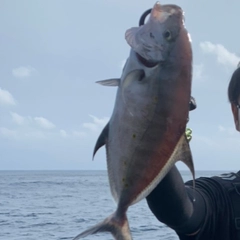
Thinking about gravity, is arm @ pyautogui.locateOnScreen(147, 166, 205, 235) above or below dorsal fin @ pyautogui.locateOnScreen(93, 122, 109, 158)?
below

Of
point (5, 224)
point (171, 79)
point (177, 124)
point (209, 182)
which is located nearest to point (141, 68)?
point (171, 79)

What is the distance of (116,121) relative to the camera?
2707 millimetres

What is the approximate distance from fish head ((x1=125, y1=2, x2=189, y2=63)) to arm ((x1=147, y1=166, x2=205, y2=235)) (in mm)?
903

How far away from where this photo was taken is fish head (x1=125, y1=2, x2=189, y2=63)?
2.64 m

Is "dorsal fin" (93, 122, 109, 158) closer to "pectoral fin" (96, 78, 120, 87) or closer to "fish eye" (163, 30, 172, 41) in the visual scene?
"pectoral fin" (96, 78, 120, 87)

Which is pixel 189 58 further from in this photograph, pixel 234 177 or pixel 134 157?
pixel 234 177

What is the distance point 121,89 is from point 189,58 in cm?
35

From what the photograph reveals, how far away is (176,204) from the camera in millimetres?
3490

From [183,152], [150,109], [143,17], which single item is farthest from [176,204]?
[143,17]

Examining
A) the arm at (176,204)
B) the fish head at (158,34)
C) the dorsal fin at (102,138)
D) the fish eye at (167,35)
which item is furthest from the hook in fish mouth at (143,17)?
the arm at (176,204)

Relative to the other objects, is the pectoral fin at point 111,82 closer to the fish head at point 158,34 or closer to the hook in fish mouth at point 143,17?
the fish head at point 158,34

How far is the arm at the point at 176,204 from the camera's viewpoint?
3.37m

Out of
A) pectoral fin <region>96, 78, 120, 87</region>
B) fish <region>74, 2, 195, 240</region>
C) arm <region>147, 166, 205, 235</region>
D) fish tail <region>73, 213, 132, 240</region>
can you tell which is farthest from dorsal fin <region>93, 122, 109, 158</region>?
arm <region>147, 166, 205, 235</region>

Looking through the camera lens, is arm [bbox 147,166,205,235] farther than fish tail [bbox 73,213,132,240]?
Yes
